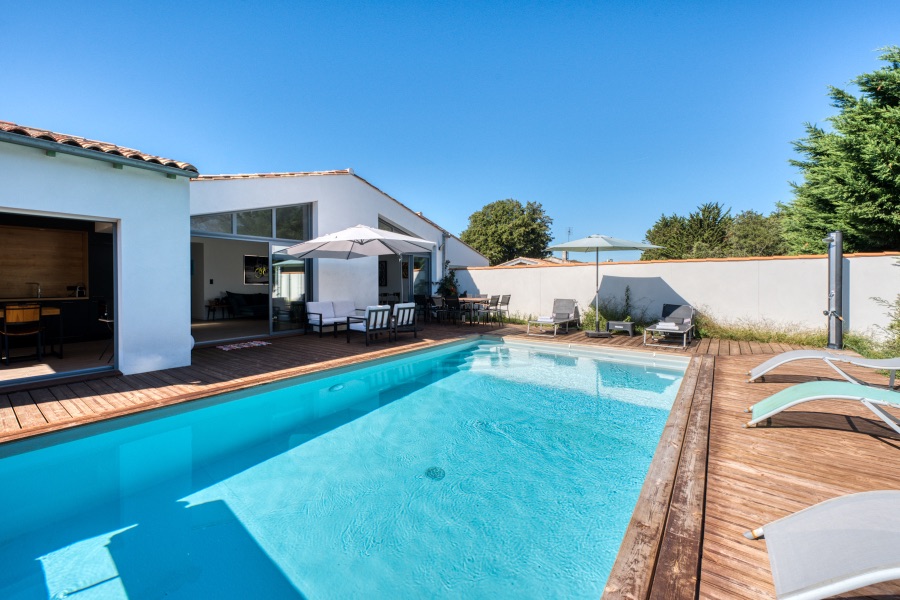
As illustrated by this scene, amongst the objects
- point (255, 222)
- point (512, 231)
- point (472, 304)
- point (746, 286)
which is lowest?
point (472, 304)

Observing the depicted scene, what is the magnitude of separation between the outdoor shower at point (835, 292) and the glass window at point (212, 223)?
41.8ft

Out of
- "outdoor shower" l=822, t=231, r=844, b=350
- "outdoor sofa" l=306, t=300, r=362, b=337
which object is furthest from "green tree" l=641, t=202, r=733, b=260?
"outdoor sofa" l=306, t=300, r=362, b=337

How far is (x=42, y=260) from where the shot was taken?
8.59 meters

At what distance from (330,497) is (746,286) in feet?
34.2

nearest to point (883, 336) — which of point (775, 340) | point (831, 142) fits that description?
point (775, 340)

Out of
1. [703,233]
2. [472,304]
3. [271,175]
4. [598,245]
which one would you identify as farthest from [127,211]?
[703,233]

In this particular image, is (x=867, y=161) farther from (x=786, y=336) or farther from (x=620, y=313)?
(x=620, y=313)

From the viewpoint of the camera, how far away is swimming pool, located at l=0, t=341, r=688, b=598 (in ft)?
8.04

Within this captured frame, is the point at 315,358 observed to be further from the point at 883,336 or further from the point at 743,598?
the point at 883,336

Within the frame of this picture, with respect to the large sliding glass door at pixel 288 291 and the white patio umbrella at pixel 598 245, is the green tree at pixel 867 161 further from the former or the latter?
the large sliding glass door at pixel 288 291

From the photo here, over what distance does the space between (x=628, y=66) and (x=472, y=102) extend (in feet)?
17.3

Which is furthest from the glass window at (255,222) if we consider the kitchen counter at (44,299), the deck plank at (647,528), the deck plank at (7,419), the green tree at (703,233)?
the green tree at (703,233)

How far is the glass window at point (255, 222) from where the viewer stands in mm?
8630

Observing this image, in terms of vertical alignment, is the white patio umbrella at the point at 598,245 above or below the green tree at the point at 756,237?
below
